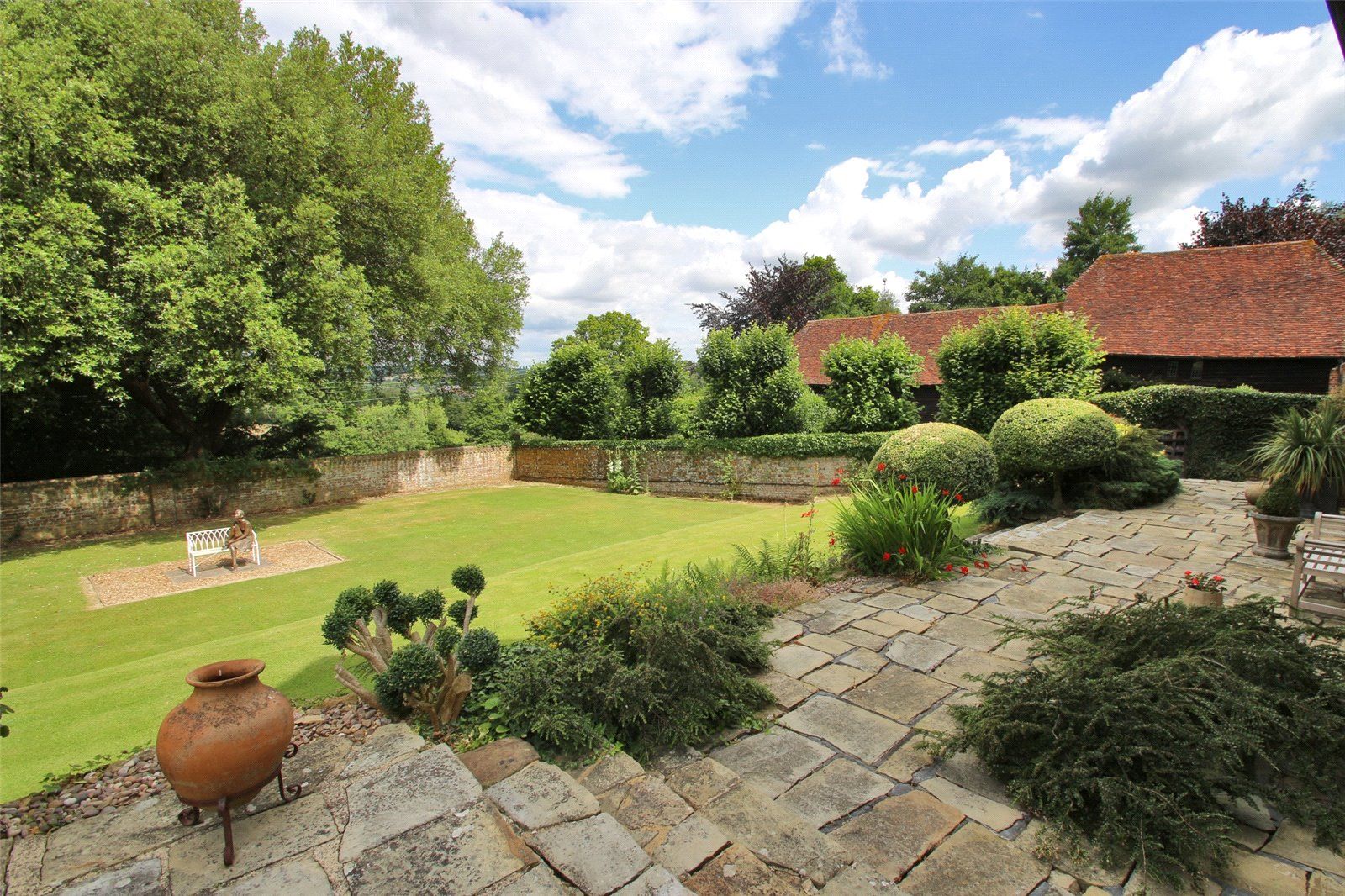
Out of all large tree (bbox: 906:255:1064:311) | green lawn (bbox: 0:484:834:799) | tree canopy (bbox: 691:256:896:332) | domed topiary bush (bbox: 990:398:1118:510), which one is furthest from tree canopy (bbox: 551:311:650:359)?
domed topiary bush (bbox: 990:398:1118:510)

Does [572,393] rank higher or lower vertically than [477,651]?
higher

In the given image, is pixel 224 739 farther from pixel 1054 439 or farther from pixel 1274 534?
pixel 1054 439

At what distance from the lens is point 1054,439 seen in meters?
8.66

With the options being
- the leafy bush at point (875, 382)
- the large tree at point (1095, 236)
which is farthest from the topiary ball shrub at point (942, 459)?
the large tree at point (1095, 236)

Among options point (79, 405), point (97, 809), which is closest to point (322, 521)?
point (79, 405)

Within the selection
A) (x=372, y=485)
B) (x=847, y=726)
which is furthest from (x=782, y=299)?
(x=847, y=726)

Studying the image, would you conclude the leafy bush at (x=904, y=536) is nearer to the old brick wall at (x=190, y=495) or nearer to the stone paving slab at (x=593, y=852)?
the stone paving slab at (x=593, y=852)

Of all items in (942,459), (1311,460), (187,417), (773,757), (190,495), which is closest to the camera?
(773,757)

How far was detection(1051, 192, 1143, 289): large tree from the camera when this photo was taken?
31922 millimetres

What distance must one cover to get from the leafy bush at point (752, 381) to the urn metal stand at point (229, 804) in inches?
549

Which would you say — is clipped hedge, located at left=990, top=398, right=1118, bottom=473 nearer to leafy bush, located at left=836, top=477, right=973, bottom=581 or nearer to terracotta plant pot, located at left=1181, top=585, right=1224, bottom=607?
leafy bush, located at left=836, top=477, right=973, bottom=581

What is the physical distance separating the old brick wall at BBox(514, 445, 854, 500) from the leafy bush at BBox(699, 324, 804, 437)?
1.05m

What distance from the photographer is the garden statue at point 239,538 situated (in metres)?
9.56

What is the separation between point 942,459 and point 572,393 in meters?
13.8
